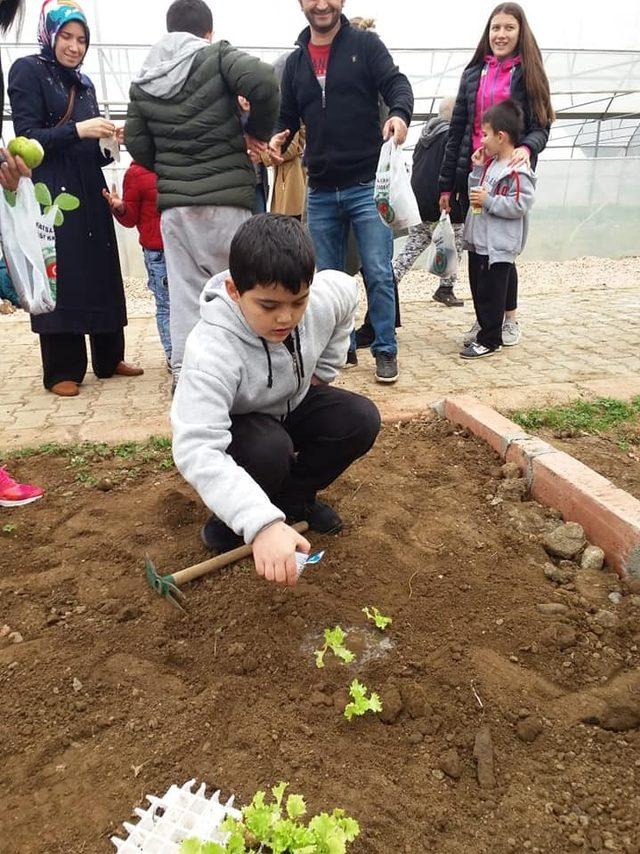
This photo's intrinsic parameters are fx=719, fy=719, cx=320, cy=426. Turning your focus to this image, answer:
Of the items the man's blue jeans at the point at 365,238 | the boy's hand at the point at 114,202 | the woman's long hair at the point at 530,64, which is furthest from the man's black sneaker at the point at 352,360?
the woman's long hair at the point at 530,64

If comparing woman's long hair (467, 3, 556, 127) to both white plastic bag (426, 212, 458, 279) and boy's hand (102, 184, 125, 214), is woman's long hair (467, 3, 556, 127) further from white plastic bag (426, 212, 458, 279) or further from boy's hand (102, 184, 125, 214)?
boy's hand (102, 184, 125, 214)

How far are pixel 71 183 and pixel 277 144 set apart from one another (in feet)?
4.06

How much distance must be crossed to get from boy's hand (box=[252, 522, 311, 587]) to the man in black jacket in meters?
2.88

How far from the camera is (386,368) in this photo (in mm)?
4555

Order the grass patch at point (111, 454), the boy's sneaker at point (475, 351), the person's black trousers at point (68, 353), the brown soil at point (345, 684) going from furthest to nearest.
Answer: the boy's sneaker at point (475, 351), the person's black trousers at point (68, 353), the grass patch at point (111, 454), the brown soil at point (345, 684)

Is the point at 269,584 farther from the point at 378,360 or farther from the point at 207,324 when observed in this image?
the point at 378,360

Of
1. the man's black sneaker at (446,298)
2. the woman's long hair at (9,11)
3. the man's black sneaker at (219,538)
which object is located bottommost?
the man's black sneaker at (446,298)

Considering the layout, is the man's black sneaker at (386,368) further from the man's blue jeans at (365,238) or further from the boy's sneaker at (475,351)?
the boy's sneaker at (475,351)

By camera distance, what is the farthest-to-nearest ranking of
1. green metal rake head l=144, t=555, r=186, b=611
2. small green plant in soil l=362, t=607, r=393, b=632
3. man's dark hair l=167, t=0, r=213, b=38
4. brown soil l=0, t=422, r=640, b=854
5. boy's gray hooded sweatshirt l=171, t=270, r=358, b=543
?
man's dark hair l=167, t=0, r=213, b=38, green metal rake head l=144, t=555, r=186, b=611, small green plant in soil l=362, t=607, r=393, b=632, boy's gray hooded sweatshirt l=171, t=270, r=358, b=543, brown soil l=0, t=422, r=640, b=854

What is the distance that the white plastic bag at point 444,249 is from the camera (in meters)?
5.54

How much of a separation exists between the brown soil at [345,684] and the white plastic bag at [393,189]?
208 centimetres

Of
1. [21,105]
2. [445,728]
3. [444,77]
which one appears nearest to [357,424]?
[445,728]

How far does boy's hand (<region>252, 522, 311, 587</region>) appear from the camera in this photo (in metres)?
1.73

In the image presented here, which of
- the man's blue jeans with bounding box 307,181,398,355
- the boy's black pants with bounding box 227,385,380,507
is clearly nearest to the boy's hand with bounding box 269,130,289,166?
the man's blue jeans with bounding box 307,181,398,355
